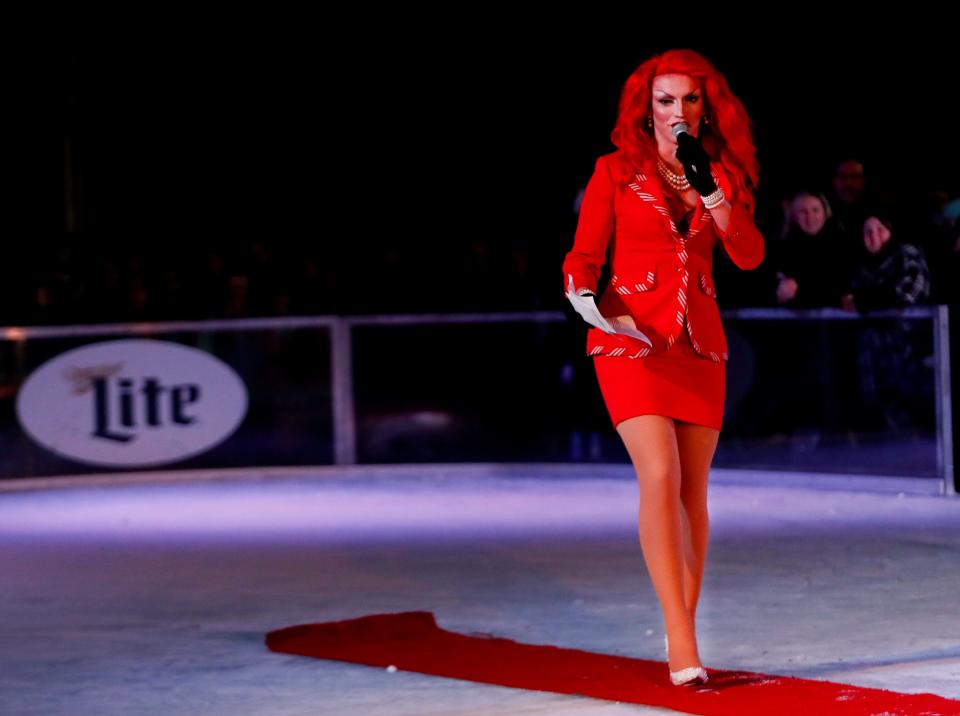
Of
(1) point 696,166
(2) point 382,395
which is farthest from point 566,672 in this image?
(2) point 382,395

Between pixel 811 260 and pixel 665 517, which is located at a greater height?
pixel 811 260

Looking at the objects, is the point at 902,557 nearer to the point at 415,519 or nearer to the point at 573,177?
the point at 415,519

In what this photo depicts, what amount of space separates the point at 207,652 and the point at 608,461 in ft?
18.0

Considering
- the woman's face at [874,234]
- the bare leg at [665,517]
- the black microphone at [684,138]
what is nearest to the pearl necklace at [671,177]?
the black microphone at [684,138]

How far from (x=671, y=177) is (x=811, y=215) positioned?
5378 mm

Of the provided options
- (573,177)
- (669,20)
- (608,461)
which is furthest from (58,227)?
(608,461)

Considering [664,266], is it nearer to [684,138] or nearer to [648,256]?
[648,256]

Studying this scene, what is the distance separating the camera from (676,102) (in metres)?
5.00

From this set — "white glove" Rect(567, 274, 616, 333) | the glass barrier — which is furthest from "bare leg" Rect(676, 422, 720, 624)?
the glass barrier

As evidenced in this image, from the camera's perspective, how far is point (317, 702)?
17.0ft

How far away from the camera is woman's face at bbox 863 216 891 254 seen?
10.2m

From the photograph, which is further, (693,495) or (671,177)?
(693,495)

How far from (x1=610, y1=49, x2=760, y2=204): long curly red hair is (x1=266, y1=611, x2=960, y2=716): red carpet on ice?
4.41ft

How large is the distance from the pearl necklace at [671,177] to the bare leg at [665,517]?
2.08ft
